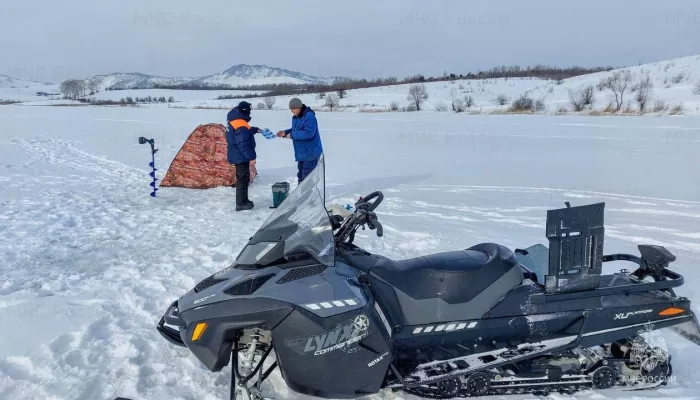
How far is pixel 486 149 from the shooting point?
14227 millimetres

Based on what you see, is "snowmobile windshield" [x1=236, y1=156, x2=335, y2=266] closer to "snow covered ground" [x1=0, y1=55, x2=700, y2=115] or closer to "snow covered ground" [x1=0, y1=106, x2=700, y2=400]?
"snow covered ground" [x1=0, y1=106, x2=700, y2=400]

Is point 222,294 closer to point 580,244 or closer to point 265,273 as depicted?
point 265,273

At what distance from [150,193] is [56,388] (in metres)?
5.48

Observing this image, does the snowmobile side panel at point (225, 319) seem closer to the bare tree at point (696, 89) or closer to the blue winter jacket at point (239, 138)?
the blue winter jacket at point (239, 138)

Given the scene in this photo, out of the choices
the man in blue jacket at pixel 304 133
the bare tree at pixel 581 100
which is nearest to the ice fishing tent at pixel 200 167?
the man in blue jacket at pixel 304 133

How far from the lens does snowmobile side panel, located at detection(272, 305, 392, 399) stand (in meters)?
2.43

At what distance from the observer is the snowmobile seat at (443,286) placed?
2.67 meters

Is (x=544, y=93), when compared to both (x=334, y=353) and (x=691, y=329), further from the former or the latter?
(x=334, y=353)

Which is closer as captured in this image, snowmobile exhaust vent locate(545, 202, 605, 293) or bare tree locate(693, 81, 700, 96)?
snowmobile exhaust vent locate(545, 202, 605, 293)

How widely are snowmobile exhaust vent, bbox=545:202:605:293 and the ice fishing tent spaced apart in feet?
21.2

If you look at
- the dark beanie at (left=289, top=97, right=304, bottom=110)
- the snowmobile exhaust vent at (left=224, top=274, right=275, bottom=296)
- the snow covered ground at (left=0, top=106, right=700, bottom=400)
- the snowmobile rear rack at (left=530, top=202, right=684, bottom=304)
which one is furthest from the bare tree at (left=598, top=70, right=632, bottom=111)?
the snowmobile exhaust vent at (left=224, top=274, right=275, bottom=296)

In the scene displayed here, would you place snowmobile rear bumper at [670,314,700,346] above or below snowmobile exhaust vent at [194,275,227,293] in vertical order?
below

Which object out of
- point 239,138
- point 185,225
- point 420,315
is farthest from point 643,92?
point 420,315

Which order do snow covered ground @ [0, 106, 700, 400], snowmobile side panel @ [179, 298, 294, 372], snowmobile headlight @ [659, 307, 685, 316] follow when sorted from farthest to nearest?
snow covered ground @ [0, 106, 700, 400] → snowmobile headlight @ [659, 307, 685, 316] → snowmobile side panel @ [179, 298, 294, 372]
